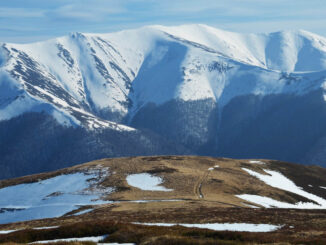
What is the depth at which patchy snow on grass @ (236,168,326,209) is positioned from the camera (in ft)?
238

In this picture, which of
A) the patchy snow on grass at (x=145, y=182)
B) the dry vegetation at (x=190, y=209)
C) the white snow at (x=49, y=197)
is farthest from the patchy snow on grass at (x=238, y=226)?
the patchy snow on grass at (x=145, y=182)

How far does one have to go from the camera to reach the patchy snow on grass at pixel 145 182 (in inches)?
2938

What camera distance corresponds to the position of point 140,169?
289 ft

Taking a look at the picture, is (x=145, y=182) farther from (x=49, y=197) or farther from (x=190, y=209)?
(x=190, y=209)

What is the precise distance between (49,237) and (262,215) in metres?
20.1

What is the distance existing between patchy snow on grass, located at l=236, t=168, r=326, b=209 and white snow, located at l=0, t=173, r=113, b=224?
Result: 22.9 meters

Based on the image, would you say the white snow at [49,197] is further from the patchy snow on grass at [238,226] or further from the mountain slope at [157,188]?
the patchy snow on grass at [238,226]

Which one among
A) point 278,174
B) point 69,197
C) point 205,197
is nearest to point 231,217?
point 205,197

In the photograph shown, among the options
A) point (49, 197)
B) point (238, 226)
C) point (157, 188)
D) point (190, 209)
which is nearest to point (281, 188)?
point (157, 188)

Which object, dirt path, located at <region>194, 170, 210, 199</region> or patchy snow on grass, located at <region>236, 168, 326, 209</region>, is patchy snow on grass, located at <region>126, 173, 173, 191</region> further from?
patchy snow on grass, located at <region>236, 168, 326, 209</region>

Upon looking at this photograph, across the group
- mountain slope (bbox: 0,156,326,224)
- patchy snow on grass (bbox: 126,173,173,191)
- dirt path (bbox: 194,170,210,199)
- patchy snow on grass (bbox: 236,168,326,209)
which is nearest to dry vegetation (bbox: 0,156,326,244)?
dirt path (bbox: 194,170,210,199)

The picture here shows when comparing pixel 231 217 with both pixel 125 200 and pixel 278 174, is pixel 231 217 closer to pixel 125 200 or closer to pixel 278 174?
pixel 125 200

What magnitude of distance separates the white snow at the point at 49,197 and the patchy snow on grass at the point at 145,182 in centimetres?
480

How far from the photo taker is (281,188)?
8556 cm
